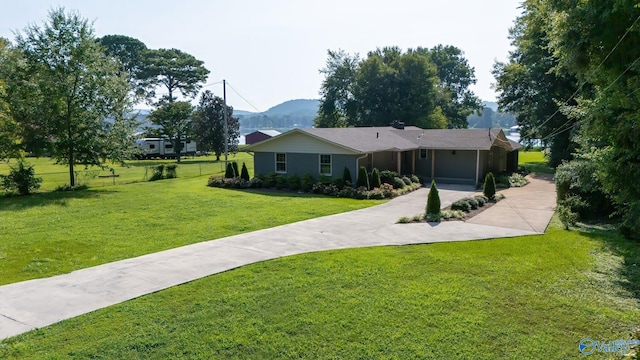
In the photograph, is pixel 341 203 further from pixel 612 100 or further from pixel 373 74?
pixel 373 74

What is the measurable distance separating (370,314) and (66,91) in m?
21.4

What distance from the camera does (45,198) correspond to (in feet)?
60.2

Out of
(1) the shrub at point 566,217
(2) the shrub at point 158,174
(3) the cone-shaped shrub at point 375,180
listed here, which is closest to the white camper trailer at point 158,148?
(2) the shrub at point 158,174

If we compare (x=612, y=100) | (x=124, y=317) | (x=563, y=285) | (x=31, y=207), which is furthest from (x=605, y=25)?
(x=31, y=207)

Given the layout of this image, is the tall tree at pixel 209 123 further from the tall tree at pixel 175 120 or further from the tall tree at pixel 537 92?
the tall tree at pixel 537 92

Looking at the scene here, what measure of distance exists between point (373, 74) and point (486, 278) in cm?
4226

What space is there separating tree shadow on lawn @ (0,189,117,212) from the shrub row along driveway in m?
10.4

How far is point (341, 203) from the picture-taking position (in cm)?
1733

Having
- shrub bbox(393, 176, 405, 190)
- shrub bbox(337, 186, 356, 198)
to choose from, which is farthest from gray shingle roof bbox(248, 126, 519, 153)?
shrub bbox(337, 186, 356, 198)

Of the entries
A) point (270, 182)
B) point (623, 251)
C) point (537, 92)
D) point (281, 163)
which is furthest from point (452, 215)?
point (537, 92)

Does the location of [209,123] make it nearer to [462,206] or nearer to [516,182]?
[516,182]

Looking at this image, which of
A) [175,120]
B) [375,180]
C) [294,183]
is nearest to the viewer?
[375,180]

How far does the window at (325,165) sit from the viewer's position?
72.7 ft

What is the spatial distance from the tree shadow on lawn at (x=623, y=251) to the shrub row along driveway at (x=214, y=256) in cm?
142
